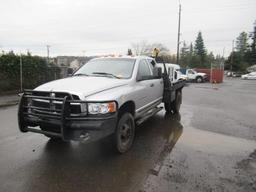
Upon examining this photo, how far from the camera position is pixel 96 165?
3.60 metres

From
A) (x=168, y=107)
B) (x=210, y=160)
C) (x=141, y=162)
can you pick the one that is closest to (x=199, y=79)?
(x=168, y=107)

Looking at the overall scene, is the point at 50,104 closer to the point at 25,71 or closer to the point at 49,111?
the point at 49,111

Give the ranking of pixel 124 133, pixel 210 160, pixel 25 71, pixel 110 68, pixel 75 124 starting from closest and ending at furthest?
pixel 75 124 < pixel 210 160 < pixel 124 133 < pixel 110 68 < pixel 25 71

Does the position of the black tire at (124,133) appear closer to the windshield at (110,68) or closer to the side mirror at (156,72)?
the windshield at (110,68)

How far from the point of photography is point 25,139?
479 cm

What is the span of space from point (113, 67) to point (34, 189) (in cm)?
292

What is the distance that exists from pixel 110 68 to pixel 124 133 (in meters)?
1.58

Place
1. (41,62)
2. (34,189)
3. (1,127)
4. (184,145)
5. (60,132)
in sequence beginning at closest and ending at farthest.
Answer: (34,189)
(60,132)
(184,145)
(1,127)
(41,62)

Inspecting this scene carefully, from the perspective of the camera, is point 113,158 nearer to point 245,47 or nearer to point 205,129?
point 205,129

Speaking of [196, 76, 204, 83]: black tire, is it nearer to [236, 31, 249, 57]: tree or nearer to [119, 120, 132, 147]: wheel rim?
[119, 120, 132, 147]: wheel rim

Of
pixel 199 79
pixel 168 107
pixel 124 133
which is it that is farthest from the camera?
pixel 199 79

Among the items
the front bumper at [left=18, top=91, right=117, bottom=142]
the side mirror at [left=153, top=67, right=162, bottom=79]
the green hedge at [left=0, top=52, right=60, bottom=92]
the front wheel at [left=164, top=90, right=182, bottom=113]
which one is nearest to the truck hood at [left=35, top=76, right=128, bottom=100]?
the front bumper at [left=18, top=91, right=117, bottom=142]

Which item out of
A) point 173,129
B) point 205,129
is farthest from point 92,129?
point 205,129

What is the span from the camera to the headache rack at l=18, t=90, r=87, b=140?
129 inches
